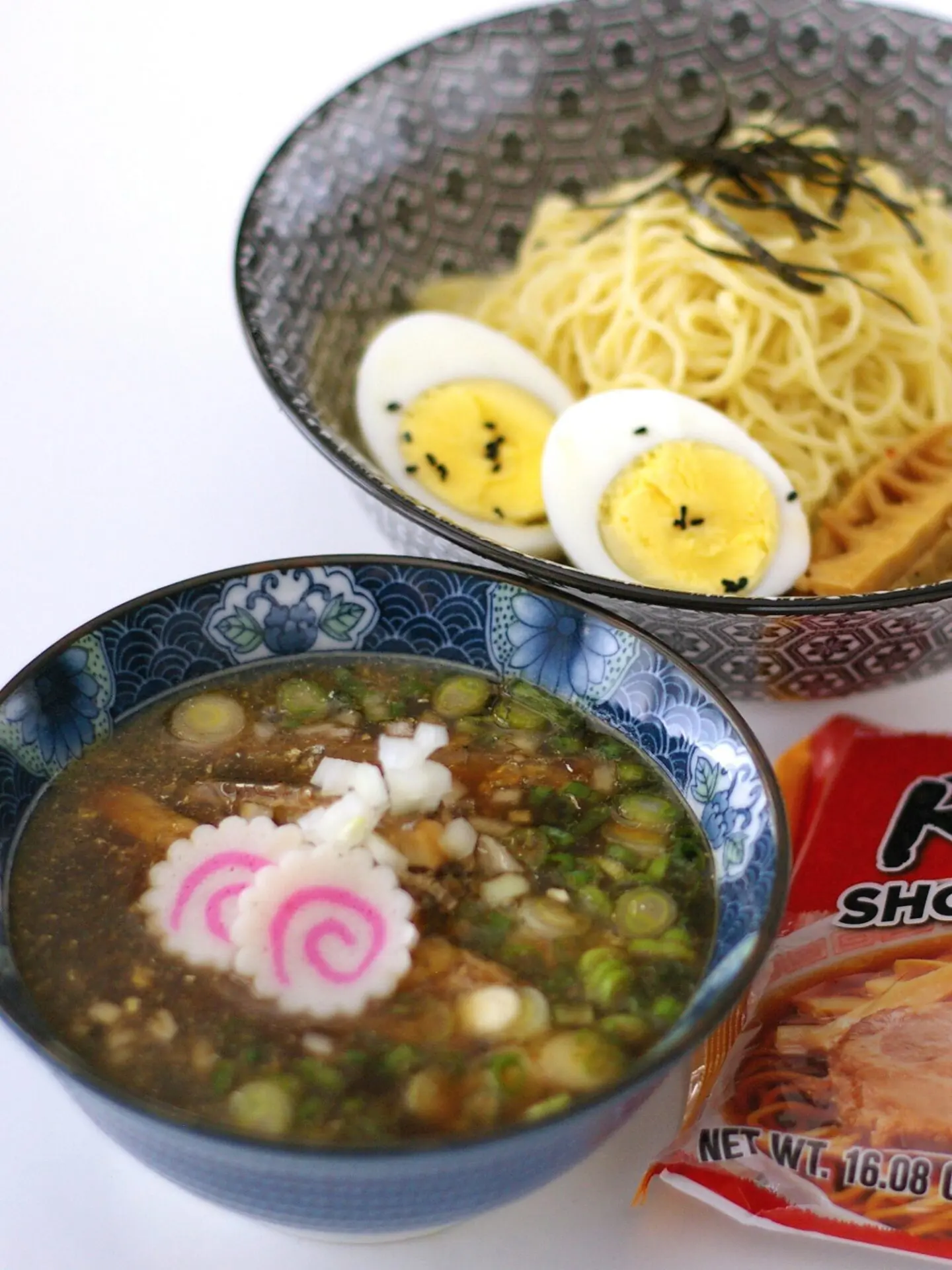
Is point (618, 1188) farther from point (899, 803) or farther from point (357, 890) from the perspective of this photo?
point (899, 803)

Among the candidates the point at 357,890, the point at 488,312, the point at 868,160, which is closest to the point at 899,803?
the point at 357,890

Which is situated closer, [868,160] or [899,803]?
[899,803]

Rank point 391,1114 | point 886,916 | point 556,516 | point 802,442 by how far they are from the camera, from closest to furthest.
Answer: point 391,1114 → point 886,916 → point 556,516 → point 802,442

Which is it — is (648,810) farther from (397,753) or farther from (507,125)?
(507,125)

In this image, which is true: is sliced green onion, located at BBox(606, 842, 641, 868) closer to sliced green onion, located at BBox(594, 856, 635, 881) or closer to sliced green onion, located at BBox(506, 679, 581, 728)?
sliced green onion, located at BBox(594, 856, 635, 881)

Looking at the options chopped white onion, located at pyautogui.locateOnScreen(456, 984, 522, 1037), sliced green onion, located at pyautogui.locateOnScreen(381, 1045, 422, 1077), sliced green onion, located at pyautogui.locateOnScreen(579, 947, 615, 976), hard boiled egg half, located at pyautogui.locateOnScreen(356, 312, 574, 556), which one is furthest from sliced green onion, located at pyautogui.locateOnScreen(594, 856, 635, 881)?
hard boiled egg half, located at pyautogui.locateOnScreen(356, 312, 574, 556)

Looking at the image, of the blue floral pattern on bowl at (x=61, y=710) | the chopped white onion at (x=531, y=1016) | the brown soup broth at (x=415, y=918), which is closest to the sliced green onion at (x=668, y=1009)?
the brown soup broth at (x=415, y=918)

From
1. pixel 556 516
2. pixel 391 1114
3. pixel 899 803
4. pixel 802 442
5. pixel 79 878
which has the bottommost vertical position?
pixel 391 1114

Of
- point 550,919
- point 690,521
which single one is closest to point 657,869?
point 550,919
